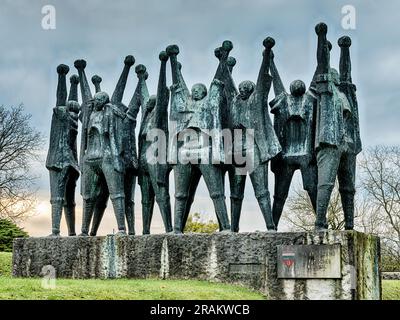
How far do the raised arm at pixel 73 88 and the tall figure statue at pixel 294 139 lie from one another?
451 centimetres

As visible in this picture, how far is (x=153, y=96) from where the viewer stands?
1301 cm

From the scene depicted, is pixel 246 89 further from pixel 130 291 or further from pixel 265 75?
pixel 130 291

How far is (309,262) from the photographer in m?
10.2

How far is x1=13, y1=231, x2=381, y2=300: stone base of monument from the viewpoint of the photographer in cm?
1009

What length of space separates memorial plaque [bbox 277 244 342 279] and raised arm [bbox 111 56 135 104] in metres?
4.56

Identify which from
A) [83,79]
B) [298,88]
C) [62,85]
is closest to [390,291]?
[298,88]

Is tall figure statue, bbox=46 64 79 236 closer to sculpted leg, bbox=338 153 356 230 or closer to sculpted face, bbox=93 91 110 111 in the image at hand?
sculpted face, bbox=93 91 110 111

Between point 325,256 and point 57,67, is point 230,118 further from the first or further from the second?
point 57,67

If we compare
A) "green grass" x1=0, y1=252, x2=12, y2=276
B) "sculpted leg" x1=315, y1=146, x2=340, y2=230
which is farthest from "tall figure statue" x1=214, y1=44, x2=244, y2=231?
"green grass" x1=0, y1=252, x2=12, y2=276

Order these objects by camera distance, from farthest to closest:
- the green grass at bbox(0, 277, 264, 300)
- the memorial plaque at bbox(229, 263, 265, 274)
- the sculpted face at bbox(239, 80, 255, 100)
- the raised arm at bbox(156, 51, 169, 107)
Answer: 1. the raised arm at bbox(156, 51, 169, 107)
2. the sculpted face at bbox(239, 80, 255, 100)
3. the memorial plaque at bbox(229, 263, 265, 274)
4. the green grass at bbox(0, 277, 264, 300)

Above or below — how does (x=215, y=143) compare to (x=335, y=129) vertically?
below

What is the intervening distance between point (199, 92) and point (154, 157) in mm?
1533

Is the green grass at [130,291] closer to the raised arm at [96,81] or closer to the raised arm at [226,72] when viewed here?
the raised arm at [226,72]
